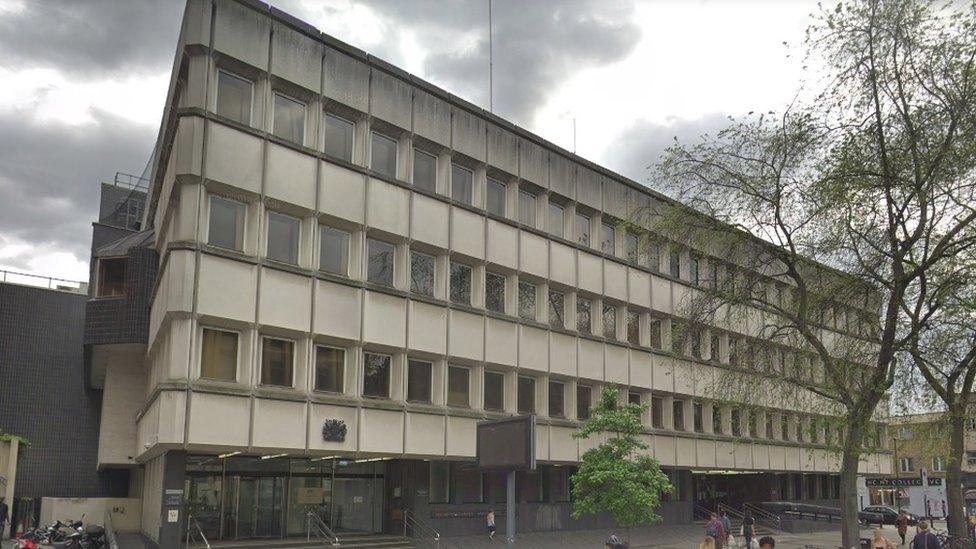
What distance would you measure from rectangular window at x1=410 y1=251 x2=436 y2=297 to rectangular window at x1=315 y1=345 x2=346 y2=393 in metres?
3.78

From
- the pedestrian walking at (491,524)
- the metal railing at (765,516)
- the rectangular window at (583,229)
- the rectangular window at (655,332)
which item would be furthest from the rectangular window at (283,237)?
the metal railing at (765,516)

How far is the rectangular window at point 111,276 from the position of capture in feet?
109

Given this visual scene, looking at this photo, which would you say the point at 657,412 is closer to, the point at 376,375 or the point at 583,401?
the point at 583,401

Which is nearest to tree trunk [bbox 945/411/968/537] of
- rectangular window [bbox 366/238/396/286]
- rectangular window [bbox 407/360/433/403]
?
rectangular window [bbox 407/360/433/403]

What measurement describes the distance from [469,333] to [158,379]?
10815mm

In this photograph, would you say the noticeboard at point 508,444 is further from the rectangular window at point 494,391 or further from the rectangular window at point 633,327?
the rectangular window at point 633,327

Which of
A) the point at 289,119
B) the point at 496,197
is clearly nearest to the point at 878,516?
the point at 496,197

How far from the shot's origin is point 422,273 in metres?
31.5

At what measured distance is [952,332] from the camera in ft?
92.1

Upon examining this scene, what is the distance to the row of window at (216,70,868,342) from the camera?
26859mm

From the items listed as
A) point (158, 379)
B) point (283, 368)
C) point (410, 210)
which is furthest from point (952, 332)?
point (158, 379)

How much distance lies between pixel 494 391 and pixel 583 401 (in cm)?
546

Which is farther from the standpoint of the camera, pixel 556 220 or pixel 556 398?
pixel 556 220

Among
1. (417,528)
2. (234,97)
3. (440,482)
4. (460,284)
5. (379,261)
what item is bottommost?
(417,528)
